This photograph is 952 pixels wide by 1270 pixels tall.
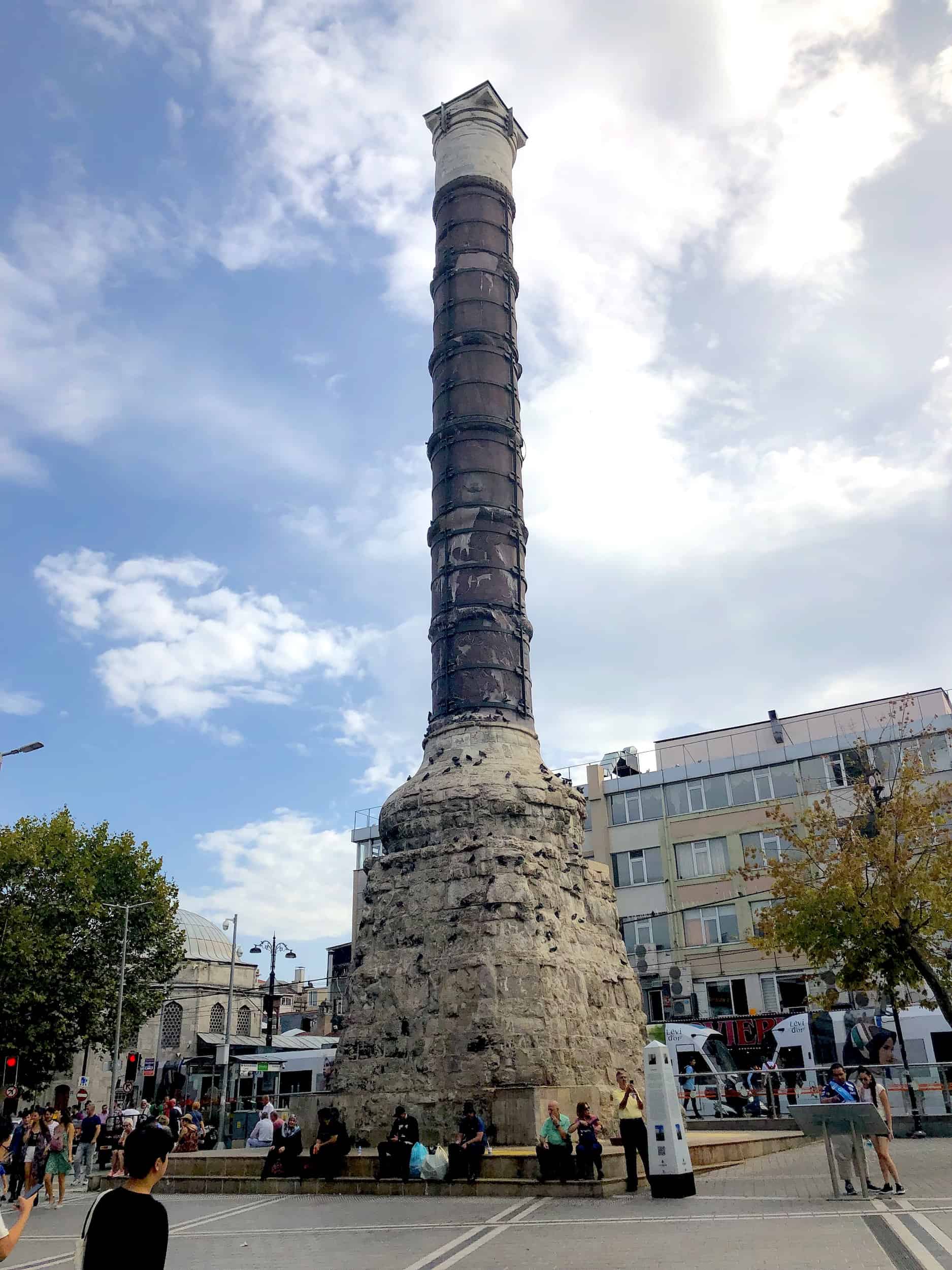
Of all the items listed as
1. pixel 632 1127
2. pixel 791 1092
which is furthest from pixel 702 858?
pixel 632 1127

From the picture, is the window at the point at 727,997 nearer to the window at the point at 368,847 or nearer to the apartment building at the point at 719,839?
the apartment building at the point at 719,839

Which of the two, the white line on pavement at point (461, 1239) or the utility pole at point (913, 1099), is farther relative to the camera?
the utility pole at point (913, 1099)

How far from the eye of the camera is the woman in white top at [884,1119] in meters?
8.80

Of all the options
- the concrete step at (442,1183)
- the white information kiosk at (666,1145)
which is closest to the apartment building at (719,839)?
the concrete step at (442,1183)

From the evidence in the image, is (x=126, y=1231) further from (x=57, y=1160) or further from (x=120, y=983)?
(x=120, y=983)

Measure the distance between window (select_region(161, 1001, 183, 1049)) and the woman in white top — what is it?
4555 cm

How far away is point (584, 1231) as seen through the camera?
802 cm

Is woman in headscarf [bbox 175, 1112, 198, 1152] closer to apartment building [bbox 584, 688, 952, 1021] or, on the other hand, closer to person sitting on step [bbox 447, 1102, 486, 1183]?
person sitting on step [bbox 447, 1102, 486, 1183]

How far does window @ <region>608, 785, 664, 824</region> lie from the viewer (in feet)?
109

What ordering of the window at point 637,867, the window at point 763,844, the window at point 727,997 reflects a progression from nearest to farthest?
the window at point 727,997 → the window at point 763,844 → the window at point 637,867

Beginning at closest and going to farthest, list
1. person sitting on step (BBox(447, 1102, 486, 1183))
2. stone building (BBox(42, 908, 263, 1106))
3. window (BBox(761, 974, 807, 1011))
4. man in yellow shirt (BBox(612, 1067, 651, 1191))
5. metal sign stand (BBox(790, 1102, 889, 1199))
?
metal sign stand (BBox(790, 1102, 889, 1199)) < man in yellow shirt (BBox(612, 1067, 651, 1191)) < person sitting on step (BBox(447, 1102, 486, 1183)) < window (BBox(761, 974, 807, 1011)) < stone building (BBox(42, 908, 263, 1106))

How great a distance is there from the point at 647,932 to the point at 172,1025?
29573 millimetres

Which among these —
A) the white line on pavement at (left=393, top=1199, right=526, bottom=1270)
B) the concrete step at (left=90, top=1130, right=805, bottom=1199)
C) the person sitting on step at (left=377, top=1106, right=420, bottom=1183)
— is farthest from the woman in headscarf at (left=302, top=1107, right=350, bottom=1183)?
the white line on pavement at (left=393, top=1199, right=526, bottom=1270)

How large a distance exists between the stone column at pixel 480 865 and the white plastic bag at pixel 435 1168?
6.94 feet
